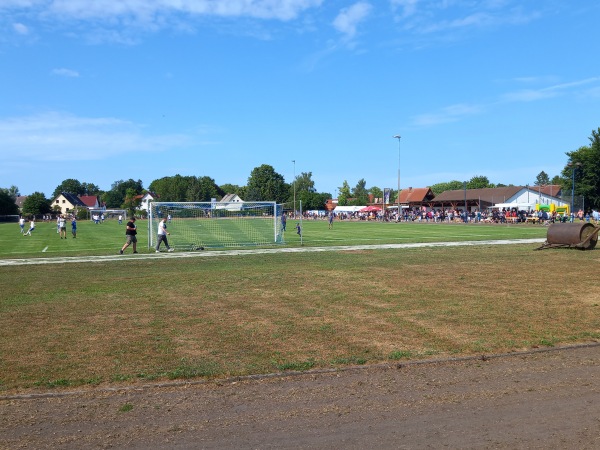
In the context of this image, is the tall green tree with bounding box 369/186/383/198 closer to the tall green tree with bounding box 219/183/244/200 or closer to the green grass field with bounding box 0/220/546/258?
the tall green tree with bounding box 219/183/244/200

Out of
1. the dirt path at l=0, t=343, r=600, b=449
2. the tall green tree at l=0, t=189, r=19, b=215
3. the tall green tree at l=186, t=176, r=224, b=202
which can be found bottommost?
the dirt path at l=0, t=343, r=600, b=449

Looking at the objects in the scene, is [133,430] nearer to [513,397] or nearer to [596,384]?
[513,397]

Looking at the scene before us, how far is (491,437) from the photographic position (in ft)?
15.2

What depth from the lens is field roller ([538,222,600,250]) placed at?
827 inches

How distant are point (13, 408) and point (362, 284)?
9.06 metres

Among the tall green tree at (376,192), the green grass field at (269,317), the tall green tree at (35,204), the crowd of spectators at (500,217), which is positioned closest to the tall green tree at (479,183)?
the tall green tree at (376,192)

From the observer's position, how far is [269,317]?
9.58 meters

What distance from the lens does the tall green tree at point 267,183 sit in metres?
139

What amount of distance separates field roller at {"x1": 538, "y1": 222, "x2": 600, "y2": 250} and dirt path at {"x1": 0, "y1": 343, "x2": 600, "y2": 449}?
1615cm

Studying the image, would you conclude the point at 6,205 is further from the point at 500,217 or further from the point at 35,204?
the point at 500,217

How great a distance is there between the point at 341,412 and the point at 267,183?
449 ft

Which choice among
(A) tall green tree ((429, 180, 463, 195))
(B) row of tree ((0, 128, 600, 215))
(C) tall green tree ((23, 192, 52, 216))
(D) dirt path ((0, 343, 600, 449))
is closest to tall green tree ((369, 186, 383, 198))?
(B) row of tree ((0, 128, 600, 215))

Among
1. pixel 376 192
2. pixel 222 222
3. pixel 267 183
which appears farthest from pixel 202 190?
pixel 222 222

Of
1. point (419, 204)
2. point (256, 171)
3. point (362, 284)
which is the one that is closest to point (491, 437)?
point (362, 284)
